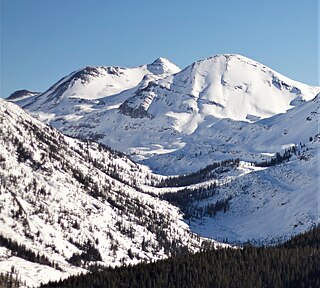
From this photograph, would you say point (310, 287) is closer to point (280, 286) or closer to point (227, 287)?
point (280, 286)

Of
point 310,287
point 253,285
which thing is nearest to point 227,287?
point 253,285

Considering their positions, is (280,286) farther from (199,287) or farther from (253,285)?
(199,287)

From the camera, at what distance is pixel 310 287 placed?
19062 centimetres

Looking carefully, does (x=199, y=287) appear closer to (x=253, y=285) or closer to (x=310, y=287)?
(x=253, y=285)

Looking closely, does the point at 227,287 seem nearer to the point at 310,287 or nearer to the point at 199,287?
the point at 199,287

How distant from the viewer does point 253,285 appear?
19938 centimetres

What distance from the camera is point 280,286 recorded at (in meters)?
197

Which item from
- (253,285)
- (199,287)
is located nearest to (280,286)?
(253,285)

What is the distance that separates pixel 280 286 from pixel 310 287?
33.9 feet

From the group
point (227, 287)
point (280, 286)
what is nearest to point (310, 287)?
point (280, 286)

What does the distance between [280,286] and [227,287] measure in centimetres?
1641

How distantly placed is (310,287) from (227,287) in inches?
1011

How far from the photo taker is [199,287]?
19912 cm

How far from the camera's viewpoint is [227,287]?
7859 inches
